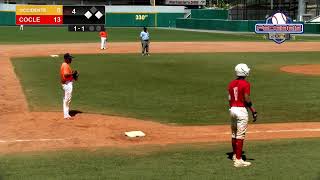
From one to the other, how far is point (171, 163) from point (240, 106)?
5.83 ft

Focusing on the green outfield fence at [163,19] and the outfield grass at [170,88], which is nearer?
the outfield grass at [170,88]

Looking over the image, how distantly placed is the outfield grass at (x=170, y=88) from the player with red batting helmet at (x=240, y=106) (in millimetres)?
5232

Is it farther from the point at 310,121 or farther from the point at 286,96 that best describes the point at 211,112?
the point at 286,96

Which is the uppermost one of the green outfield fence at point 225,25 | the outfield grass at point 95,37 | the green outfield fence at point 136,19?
the green outfield fence at point 136,19

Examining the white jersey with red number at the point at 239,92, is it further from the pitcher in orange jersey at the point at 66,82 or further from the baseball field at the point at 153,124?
the pitcher in orange jersey at the point at 66,82

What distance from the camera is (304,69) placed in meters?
29.5

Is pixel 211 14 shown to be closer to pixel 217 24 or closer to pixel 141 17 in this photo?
pixel 217 24

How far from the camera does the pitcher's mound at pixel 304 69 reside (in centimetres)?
2791

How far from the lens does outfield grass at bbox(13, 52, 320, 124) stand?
16766mm

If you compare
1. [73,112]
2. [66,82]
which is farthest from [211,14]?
[66,82]

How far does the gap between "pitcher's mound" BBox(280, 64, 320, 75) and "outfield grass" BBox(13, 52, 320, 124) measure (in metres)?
0.81

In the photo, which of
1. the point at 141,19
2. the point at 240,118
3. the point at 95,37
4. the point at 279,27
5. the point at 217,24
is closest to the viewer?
the point at 240,118

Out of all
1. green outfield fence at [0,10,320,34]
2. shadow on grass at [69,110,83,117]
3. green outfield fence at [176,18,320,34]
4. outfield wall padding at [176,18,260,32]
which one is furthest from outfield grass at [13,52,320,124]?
green outfield fence at [0,10,320,34]
